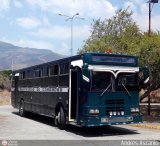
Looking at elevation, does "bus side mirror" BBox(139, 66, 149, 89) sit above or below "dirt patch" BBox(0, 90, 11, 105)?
above

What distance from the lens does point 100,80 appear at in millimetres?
16797

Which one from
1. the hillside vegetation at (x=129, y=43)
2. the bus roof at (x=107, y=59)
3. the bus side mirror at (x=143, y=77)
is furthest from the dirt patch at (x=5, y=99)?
the bus side mirror at (x=143, y=77)

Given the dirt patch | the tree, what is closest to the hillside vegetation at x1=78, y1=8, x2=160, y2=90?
the tree

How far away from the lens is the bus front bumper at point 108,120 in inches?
647

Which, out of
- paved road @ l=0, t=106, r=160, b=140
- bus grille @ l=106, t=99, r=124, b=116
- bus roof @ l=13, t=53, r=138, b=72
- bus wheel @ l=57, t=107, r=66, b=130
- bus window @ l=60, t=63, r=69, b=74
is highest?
bus roof @ l=13, t=53, r=138, b=72

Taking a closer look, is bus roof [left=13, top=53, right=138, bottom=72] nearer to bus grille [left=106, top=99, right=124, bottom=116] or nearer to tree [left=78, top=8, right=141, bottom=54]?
bus grille [left=106, top=99, right=124, bottom=116]

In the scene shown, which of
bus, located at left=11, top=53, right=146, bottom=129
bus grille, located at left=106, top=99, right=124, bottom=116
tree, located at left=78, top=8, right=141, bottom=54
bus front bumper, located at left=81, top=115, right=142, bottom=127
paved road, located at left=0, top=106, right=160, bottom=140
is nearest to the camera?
paved road, located at left=0, top=106, right=160, bottom=140

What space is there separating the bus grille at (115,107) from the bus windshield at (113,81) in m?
0.50

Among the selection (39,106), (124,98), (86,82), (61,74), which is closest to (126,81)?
(124,98)

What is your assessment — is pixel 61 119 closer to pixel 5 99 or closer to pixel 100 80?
pixel 100 80

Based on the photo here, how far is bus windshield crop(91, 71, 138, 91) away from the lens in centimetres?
1675

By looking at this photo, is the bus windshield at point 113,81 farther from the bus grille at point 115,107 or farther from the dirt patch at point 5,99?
the dirt patch at point 5,99

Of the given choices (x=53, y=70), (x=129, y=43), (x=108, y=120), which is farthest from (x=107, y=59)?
(x=129, y=43)

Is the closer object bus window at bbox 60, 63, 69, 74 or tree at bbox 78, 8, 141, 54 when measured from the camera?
bus window at bbox 60, 63, 69, 74
